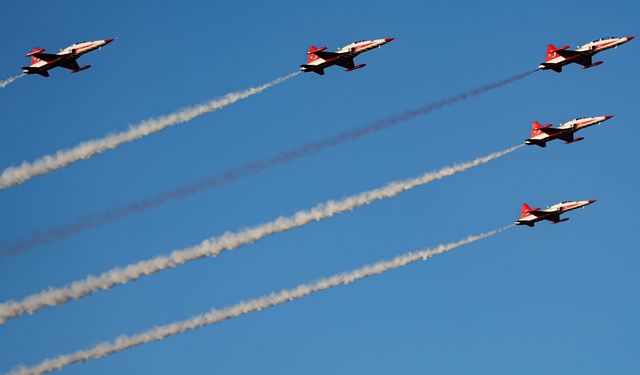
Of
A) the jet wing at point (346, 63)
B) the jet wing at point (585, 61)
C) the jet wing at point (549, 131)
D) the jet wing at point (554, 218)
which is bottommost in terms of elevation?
the jet wing at point (554, 218)

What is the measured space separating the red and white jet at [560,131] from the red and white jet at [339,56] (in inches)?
669

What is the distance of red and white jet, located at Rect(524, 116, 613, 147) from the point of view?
104625mm

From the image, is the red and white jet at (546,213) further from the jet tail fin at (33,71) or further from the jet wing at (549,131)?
the jet tail fin at (33,71)

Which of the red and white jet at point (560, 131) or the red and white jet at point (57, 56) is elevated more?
the red and white jet at point (57, 56)

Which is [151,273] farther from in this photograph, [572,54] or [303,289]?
[572,54]

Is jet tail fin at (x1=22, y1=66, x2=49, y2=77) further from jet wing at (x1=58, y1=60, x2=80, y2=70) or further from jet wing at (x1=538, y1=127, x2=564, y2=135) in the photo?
jet wing at (x1=538, y1=127, x2=564, y2=135)

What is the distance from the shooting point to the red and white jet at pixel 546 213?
106 m

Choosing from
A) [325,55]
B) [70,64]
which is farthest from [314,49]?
[70,64]

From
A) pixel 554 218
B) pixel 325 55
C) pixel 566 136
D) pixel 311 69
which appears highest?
pixel 325 55

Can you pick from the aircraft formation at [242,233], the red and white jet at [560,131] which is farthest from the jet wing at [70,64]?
the red and white jet at [560,131]

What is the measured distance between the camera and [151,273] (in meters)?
89.9

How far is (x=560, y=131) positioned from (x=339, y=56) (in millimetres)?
22767

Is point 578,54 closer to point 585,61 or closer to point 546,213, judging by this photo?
point 585,61

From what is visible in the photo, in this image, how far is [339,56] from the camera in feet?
322
